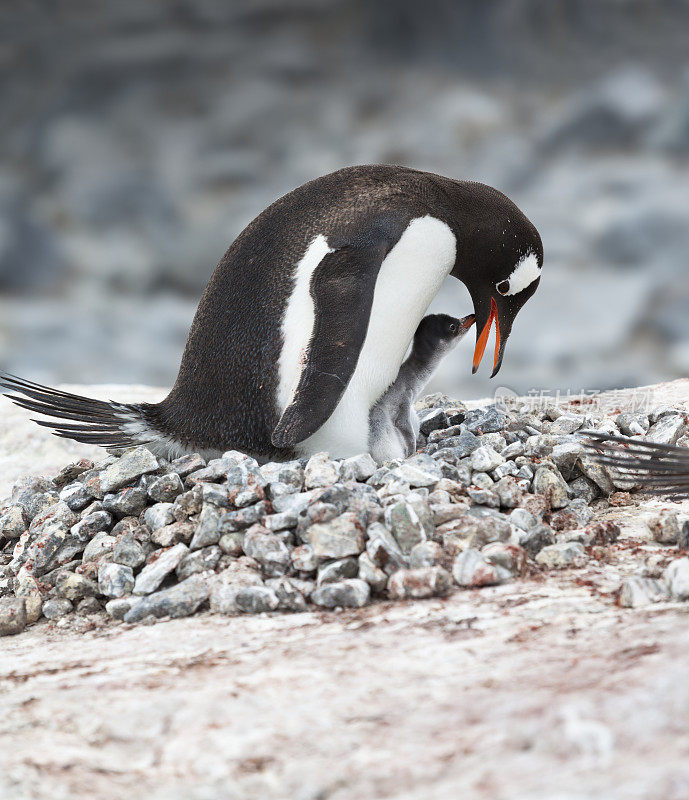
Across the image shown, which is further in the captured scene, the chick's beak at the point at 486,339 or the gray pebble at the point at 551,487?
the chick's beak at the point at 486,339

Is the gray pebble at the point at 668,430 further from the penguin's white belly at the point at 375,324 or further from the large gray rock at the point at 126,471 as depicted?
the large gray rock at the point at 126,471

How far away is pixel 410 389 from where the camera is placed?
3115mm

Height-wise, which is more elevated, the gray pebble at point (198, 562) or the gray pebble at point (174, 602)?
the gray pebble at point (198, 562)

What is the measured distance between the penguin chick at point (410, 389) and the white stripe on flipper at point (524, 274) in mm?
229

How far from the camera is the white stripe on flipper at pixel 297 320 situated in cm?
260

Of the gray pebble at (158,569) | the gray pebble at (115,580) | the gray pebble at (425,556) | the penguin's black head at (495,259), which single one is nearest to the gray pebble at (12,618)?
the gray pebble at (115,580)

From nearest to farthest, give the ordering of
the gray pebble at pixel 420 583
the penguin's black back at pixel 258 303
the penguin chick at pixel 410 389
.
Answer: the gray pebble at pixel 420 583 < the penguin's black back at pixel 258 303 < the penguin chick at pixel 410 389

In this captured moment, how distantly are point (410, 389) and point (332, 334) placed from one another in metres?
0.69

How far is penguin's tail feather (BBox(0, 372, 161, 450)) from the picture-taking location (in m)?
2.74

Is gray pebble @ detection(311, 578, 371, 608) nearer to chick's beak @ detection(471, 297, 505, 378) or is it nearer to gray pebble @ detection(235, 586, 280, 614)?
gray pebble @ detection(235, 586, 280, 614)

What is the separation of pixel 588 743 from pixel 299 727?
0.40 m

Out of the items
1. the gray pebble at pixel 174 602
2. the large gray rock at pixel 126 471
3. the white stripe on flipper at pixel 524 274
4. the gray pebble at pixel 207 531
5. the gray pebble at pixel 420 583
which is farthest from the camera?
the white stripe on flipper at pixel 524 274

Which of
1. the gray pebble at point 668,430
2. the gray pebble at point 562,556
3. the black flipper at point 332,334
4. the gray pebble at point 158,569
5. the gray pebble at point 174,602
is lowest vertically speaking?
the gray pebble at point 174,602

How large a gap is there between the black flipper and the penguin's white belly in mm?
58
